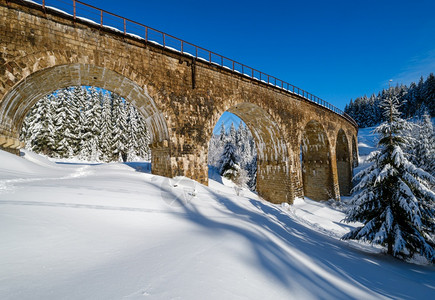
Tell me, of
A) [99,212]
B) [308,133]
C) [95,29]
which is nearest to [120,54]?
[95,29]

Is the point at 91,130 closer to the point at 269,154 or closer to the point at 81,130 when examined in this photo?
the point at 81,130

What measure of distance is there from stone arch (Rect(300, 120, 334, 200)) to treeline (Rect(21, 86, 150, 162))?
83.2ft

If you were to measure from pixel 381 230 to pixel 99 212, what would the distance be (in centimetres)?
884

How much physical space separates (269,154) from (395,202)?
11068mm

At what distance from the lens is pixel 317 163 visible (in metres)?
22.8

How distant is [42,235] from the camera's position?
255 centimetres

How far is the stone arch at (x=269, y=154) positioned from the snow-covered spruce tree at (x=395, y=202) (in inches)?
330

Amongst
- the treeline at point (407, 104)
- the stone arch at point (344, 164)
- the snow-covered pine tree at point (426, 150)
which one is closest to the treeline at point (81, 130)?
the stone arch at point (344, 164)

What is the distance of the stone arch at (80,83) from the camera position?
7.46m

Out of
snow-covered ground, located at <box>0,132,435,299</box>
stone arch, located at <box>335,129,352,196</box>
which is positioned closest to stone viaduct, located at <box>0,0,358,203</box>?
snow-covered ground, located at <box>0,132,435,299</box>

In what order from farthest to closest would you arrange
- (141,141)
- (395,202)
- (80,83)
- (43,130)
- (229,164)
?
1. (141,141)
2. (43,130)
3. (229,164)
4. (80,83)
5. (395,202)

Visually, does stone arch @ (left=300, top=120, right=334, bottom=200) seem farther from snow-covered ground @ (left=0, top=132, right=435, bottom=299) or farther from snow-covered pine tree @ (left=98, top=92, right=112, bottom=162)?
snow-covered pine tree @ (left=98, top=92, right=112, bottom=162)

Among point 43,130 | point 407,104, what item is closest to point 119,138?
point 43,130

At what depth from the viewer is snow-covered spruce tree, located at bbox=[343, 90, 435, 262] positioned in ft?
22.3
